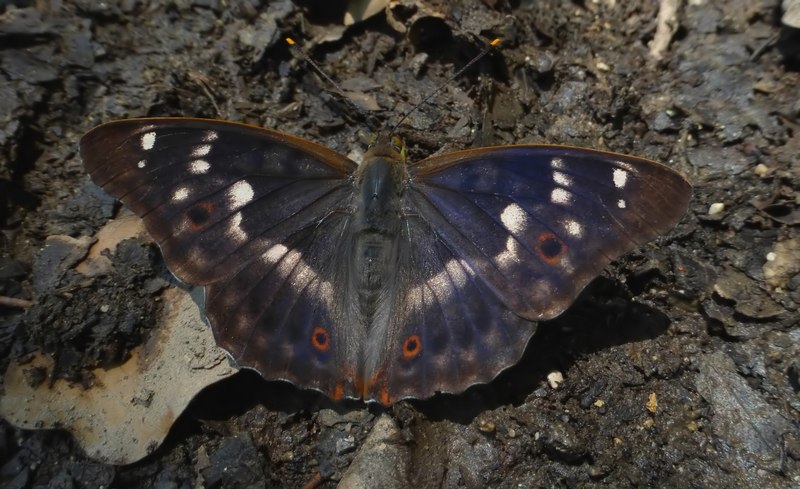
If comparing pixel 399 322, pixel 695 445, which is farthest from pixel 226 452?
pixel 695 445

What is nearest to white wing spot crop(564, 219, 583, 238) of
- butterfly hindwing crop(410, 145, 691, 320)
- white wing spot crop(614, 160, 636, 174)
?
butterfly hindwing crop(410, 145, 691, 320)

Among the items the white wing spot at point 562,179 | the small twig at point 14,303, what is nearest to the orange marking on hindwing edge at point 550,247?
the white wing spot at point 562,179

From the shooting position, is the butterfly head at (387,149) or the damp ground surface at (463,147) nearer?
the damp ground surface at (463,147)

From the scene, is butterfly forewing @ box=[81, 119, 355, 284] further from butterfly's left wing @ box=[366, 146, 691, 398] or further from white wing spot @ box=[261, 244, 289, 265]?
butterfly's left wing @ box=[366, 146, 691, 398]

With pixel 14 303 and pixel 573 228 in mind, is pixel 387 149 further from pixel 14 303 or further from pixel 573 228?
pixel 14 303

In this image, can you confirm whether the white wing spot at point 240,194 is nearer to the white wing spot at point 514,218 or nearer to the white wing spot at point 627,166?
the white wing spot at point 514,218

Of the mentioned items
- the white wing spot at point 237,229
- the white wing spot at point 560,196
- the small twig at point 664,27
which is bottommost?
the white wing spot at point 237,229

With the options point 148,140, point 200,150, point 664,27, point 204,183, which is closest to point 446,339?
point 204,183
